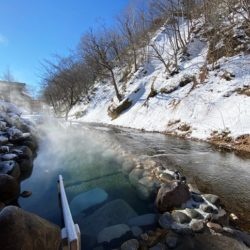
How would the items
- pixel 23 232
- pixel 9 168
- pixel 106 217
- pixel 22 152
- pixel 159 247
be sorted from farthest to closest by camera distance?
pixel 22 152
pixel 9 168
pixel 106 217
pixel 159 247
pixel 23 232

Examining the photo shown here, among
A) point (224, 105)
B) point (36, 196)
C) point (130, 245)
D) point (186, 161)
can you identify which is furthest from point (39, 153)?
point (224, 105)

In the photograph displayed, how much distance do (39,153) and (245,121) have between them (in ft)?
31.8

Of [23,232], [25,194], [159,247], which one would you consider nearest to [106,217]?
[159,247]

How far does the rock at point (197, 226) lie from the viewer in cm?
453

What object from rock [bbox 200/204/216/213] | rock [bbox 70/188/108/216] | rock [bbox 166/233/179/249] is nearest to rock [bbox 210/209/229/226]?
rock [bbox 200/204/216/213]

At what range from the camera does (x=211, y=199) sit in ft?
18.4

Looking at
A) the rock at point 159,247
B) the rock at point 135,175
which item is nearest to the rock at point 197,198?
the rock at point 159,247

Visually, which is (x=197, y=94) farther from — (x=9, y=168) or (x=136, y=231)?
(x=136, y=231)

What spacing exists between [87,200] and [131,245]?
2.34m

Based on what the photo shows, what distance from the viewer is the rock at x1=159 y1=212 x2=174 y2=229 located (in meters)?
4.77

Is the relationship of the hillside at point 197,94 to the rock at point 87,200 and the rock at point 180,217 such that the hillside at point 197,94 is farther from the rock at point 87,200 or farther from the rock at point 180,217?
the rock at point 180,217

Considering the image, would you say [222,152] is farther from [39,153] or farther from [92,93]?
[92,93]

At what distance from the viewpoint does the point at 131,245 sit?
419 centimetres

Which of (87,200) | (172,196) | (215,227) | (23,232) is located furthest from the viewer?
(87,200)
